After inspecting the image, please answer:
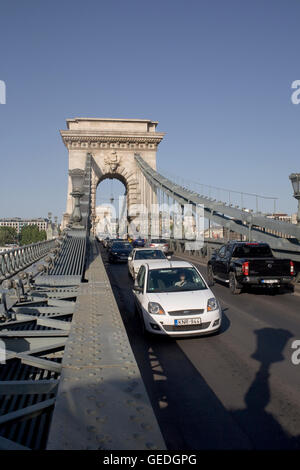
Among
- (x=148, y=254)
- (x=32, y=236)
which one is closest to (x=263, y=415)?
(x=148, y=254)

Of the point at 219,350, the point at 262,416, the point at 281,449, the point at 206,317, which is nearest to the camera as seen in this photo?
the point at 281,449

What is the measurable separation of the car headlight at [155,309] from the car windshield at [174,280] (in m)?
0.66

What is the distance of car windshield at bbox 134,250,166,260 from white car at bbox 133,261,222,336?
30.9 ft

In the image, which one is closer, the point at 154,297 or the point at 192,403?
the point at 192,403

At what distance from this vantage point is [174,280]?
8.62m

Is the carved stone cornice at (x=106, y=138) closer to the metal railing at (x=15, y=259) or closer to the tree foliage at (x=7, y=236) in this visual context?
the metal railing at (x=15, y=259)

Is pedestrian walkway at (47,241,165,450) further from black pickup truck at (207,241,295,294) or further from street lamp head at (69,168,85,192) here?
street lamp head at (69,168,85,192)

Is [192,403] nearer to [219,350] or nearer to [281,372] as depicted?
[281,372]

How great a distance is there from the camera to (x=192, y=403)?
4539mm

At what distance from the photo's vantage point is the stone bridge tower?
183 feet

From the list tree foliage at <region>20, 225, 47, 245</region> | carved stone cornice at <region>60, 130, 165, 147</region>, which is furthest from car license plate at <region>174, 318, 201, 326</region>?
tree foliage at <region>20, 225, 47, 245</region>

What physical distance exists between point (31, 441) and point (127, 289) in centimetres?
1174

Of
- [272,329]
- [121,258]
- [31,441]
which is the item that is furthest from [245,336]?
[121,258]
